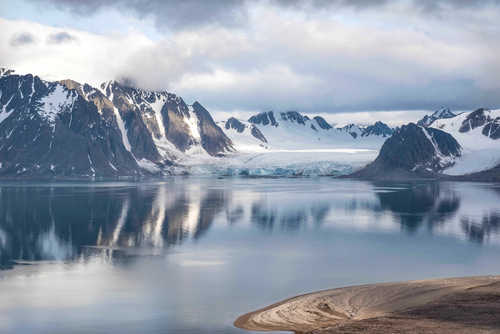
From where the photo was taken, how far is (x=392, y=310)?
41.6 m

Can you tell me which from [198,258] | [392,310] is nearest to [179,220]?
[198,258]

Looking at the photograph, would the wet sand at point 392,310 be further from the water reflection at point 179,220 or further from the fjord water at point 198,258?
the water reflection at point 179,220

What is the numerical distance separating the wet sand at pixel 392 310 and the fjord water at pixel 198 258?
9.04 ft

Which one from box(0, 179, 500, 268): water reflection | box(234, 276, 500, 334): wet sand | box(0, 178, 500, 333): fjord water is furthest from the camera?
box(0, 179, 500, 268): water reflection

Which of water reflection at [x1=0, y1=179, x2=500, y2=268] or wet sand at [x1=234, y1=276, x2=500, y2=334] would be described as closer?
wet sand at [x1=234, y1=276, x2=500, y2=334]

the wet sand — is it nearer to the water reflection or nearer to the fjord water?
the fjord water

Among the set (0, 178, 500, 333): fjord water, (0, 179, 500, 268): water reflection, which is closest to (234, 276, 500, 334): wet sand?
(0, 178, 500, 333): fjord water

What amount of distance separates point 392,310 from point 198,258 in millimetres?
29239

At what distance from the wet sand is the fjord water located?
2756 millimetres

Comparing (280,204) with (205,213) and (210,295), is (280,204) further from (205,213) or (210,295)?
(210,295)

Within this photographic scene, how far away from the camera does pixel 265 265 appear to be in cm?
6350

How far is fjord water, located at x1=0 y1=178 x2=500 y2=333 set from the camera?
44.2m

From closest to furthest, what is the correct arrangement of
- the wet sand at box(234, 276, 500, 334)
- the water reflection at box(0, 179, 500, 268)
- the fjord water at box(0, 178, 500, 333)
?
the wet sand at box(234, 276, 500, 334) → the fjord water at box(0, 178, 500, 333) → the water reflection at box(0, 179, 500, 268)

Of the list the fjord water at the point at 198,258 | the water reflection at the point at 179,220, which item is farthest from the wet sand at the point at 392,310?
the water reflection at the point at 179,220
